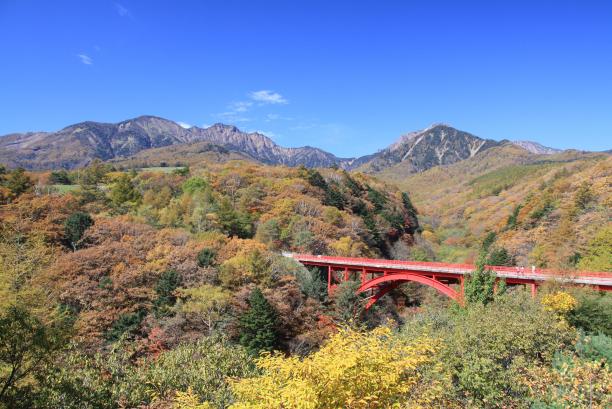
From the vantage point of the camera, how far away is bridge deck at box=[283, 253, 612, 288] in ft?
90.3

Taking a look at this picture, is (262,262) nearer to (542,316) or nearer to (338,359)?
(542,316)

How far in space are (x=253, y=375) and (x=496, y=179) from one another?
160 meters

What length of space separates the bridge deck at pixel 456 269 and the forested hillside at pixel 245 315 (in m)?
1.58

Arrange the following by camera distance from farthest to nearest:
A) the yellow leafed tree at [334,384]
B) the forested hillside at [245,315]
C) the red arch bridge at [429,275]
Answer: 1. the red arch bridge at [429,275]
2. the forested hillside at [245,315]
3. the yellow leafed tree at [334,384]

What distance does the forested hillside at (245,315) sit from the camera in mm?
11102

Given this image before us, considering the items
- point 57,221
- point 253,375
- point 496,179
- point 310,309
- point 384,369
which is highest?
point 496,179

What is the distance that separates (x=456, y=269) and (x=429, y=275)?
2380 millimetres

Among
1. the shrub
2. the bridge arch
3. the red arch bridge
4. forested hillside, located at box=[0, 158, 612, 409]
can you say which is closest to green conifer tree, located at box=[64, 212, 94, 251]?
forested hillside, located at box=[0, 158, 612, 409]

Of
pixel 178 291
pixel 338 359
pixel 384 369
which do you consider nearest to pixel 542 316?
pixel 384 369

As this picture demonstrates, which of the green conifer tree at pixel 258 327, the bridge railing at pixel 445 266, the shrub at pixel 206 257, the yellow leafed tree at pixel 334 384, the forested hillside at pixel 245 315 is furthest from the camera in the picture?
the shrub at pixel 206 257

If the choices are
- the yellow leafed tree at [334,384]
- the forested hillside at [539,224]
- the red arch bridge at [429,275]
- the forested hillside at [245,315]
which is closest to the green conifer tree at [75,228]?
the forested hillside at [245,315]

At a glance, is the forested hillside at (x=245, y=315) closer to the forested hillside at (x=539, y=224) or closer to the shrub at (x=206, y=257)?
the shrub at (x=206, y=257)

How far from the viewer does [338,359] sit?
9.53 meters

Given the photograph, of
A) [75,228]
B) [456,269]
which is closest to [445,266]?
[456,269]
